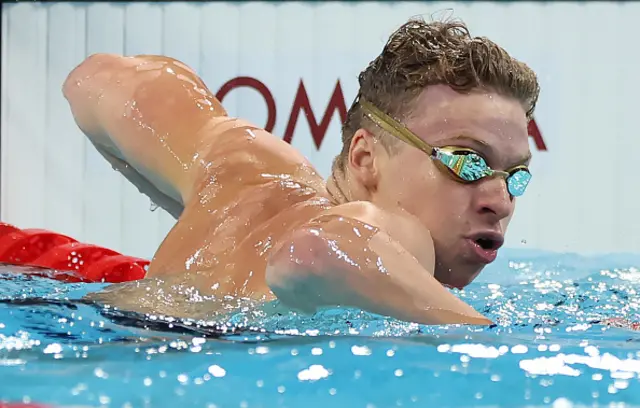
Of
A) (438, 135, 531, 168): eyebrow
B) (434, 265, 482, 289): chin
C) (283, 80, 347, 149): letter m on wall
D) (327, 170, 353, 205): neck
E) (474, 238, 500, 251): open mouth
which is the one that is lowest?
(283, 80, 347, 149): letter m on wall

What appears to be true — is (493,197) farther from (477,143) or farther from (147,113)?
(147,113)

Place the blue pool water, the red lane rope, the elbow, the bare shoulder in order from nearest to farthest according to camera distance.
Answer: the blue pool water
the bare shoulder
the elbow
the red lane rope

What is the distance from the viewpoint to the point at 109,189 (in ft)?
16.1

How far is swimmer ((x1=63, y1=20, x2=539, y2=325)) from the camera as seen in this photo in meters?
1.13

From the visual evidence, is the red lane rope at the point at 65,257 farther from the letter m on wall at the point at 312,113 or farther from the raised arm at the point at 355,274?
the letter m on wall at the point at 312,113

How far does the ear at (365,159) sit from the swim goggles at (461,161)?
0.11ft

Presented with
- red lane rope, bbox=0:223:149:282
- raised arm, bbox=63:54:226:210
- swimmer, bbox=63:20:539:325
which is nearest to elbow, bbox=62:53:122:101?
raised arm, bbox=63:54:226:210

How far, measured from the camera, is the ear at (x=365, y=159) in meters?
1.39

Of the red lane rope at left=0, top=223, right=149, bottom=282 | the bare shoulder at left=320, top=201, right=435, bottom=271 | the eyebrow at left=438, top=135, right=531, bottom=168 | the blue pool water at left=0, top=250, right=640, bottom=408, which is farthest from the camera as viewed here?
the red lane rope at left=0, top=223, right=149, bottom=282

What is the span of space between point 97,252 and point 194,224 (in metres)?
1.17

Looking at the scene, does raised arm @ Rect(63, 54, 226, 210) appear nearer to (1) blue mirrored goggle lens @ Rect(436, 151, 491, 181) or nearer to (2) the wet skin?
(2) the wet skin

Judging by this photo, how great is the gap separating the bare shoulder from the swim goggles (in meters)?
0.10

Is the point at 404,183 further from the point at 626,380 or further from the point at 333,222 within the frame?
the point at 626,380

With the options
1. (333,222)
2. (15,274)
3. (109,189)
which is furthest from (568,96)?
(333,222)
